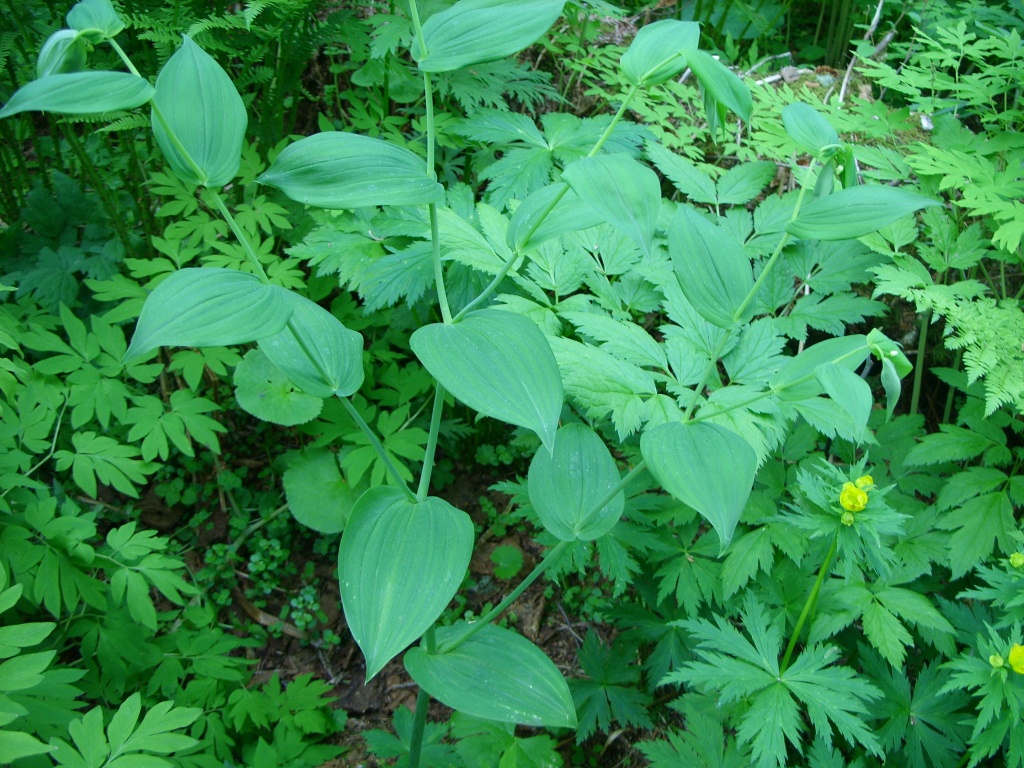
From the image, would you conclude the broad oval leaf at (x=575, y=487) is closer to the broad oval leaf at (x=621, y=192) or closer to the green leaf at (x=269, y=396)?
the broad oval leaf at (x=621, y=192)

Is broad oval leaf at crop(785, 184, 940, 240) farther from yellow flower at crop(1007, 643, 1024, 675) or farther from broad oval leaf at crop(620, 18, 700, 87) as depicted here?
yellow flower at crop(1007, 643, 1024, 675)

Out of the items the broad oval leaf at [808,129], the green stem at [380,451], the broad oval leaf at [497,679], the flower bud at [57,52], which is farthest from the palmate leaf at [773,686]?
the flower bud at [57,52]

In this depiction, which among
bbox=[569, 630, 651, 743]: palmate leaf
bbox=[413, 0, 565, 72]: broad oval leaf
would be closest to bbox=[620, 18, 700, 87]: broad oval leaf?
bbox=[413, 0, 565, 72]: broad oval leaf

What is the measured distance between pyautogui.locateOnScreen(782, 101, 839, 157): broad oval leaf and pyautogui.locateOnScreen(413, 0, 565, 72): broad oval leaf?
46 centimetres

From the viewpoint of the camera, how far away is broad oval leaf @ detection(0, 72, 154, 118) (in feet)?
2.81

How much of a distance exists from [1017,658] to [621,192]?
1208 mm

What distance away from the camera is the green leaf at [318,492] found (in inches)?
87.1

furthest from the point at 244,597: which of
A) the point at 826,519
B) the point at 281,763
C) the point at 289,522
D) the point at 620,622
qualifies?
the point at 826,519

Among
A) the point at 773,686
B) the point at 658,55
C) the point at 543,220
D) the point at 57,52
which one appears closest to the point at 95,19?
the point at 57,52

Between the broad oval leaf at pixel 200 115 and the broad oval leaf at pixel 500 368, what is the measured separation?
0.42 metres

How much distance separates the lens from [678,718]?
1.91m

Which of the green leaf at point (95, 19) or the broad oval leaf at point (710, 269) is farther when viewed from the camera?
the broad oval leaf at point (710, 269)

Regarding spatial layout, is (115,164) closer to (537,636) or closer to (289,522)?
(289,522)

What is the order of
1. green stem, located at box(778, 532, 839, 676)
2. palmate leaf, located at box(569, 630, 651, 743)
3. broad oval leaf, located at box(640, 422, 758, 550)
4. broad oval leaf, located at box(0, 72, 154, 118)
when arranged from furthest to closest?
1. palmate leaf, located at box(569, 630, 651, 743)
2. green stem, located at box(778, 532, 839, 676)
3. broad oval leaf, located at box(640, 422, 758, 550)
4. broad oval leaf, located at box(0, 72, 154, 118)
